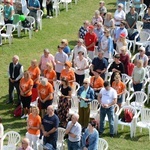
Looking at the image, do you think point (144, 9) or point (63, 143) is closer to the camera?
point (63, 143)

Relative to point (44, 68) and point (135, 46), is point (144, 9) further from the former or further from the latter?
point (44, 68)

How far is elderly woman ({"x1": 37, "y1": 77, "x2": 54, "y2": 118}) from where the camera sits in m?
15.0

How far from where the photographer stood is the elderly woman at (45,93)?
49.1 ft

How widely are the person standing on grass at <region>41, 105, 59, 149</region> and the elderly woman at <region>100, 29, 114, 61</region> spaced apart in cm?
503

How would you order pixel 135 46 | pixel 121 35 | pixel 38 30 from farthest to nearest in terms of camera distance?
pixel 38 30
pixel 135 46
pixel 121 35

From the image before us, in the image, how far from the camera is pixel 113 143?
14.5 meters

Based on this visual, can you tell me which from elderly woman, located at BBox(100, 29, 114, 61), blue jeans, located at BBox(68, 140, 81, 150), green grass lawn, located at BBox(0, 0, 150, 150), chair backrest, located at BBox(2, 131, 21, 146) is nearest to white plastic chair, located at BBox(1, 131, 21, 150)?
chair backrest, located at BBox(2, 131, 21, 146)

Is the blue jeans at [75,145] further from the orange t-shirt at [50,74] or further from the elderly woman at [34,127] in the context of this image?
the orange t-shirt at [50,74]

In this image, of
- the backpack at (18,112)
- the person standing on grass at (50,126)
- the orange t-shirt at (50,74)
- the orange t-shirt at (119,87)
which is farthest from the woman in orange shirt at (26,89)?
the orange t-shirt at (119,87)

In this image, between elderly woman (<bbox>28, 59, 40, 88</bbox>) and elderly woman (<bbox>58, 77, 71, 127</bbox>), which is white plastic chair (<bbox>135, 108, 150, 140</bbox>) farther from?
elderly woman (<bbox>28, 59, 40, 88</bbox>)

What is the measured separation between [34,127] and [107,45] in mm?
5188

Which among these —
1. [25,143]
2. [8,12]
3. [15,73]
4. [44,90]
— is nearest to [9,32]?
[8,12]

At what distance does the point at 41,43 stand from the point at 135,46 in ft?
12.3

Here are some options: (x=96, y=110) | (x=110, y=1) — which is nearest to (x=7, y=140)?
(x=96, y=110)
